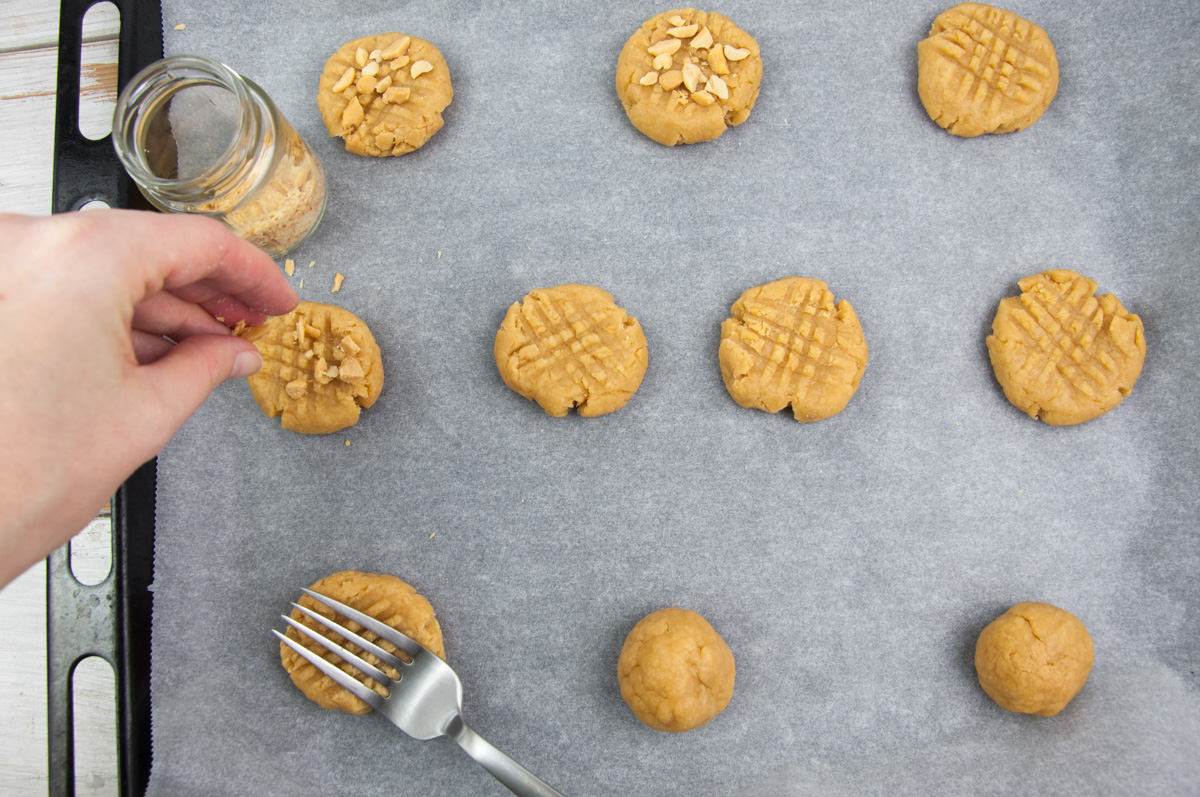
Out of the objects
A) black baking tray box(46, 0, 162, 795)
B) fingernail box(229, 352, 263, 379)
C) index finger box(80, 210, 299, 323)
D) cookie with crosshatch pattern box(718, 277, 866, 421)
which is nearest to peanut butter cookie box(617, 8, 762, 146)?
cookie with crosshatch pattern box(718, 277, 866, 421)

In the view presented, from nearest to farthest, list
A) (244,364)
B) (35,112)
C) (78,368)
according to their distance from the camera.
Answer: (78,368) → (244,364) → (35,112)

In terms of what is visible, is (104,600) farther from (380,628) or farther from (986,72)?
(986,72)

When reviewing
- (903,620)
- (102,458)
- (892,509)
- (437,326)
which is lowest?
(903,620)

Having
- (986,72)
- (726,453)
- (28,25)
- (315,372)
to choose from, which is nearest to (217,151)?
(315,372)

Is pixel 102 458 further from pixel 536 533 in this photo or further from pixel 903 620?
pixel 903 620

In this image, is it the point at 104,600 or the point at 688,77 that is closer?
the point at 104,600

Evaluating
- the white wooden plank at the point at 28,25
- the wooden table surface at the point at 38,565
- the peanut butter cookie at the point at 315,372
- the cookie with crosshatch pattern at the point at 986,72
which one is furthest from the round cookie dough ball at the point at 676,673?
the white wooden plank at the point at 28,25

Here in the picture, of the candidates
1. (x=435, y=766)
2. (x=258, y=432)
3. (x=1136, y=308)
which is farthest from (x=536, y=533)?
(x=1136, y=308)
